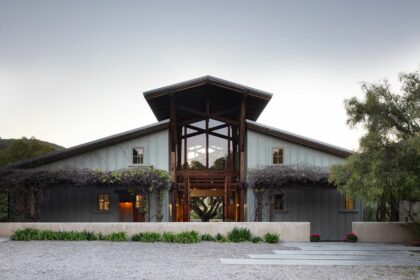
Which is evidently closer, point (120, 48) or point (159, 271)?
point (159, 271)

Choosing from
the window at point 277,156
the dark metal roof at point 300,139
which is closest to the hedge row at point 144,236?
the window at point 277,156

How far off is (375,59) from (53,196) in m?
17.5

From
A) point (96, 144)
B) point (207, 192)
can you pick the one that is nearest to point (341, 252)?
point (207, 192)

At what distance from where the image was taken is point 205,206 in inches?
1299

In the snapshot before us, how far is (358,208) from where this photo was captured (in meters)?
24.1

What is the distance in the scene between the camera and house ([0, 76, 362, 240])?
23328 millimetres

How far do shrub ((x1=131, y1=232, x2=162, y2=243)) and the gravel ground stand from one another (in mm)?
1354

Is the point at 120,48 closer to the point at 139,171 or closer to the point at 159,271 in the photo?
the point at 139,171

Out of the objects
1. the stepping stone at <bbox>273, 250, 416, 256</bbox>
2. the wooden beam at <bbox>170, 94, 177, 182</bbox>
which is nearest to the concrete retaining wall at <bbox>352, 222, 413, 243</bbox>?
the stepping stone at <bbox>273, 250, 416, 256</bbox>

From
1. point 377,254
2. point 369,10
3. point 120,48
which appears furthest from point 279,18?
point 377,254

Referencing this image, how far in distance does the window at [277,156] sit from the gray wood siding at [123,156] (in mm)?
5312

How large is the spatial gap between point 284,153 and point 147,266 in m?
12.7

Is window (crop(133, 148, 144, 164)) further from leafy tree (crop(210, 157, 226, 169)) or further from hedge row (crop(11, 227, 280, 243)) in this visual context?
hedge row (crop(11, 227, 280, 243))

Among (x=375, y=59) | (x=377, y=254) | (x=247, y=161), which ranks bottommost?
(x=377, y=254)
